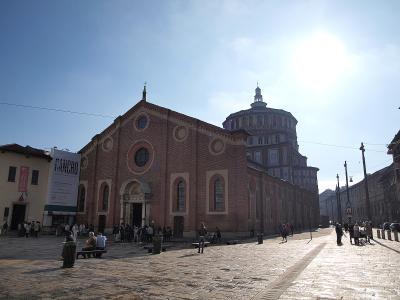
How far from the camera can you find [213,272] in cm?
1123

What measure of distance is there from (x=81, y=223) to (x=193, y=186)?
15027mm

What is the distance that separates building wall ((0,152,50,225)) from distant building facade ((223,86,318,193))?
36.3 metres

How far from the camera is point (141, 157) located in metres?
35.2

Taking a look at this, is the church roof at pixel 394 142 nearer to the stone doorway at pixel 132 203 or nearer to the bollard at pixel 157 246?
the stone doorway at pixel 132 203

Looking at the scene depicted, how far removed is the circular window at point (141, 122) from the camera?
35750mm

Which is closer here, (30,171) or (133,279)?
(133,279)

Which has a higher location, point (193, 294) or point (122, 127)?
point (122, 127)

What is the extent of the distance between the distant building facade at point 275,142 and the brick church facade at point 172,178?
19447mm

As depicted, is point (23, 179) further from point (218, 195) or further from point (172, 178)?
point (218, 195)

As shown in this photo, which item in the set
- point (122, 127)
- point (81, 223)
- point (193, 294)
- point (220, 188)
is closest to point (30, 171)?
point (81, 223)

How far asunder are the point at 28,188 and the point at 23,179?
110 cm

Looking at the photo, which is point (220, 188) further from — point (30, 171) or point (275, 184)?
point (30, 171)

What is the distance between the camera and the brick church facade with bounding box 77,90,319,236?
29.2 metres

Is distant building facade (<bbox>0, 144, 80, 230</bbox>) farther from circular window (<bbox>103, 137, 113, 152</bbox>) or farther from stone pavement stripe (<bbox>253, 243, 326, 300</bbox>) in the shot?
stone pavement stripe (<bbox>253, 243, 326, 300</bbox>)
